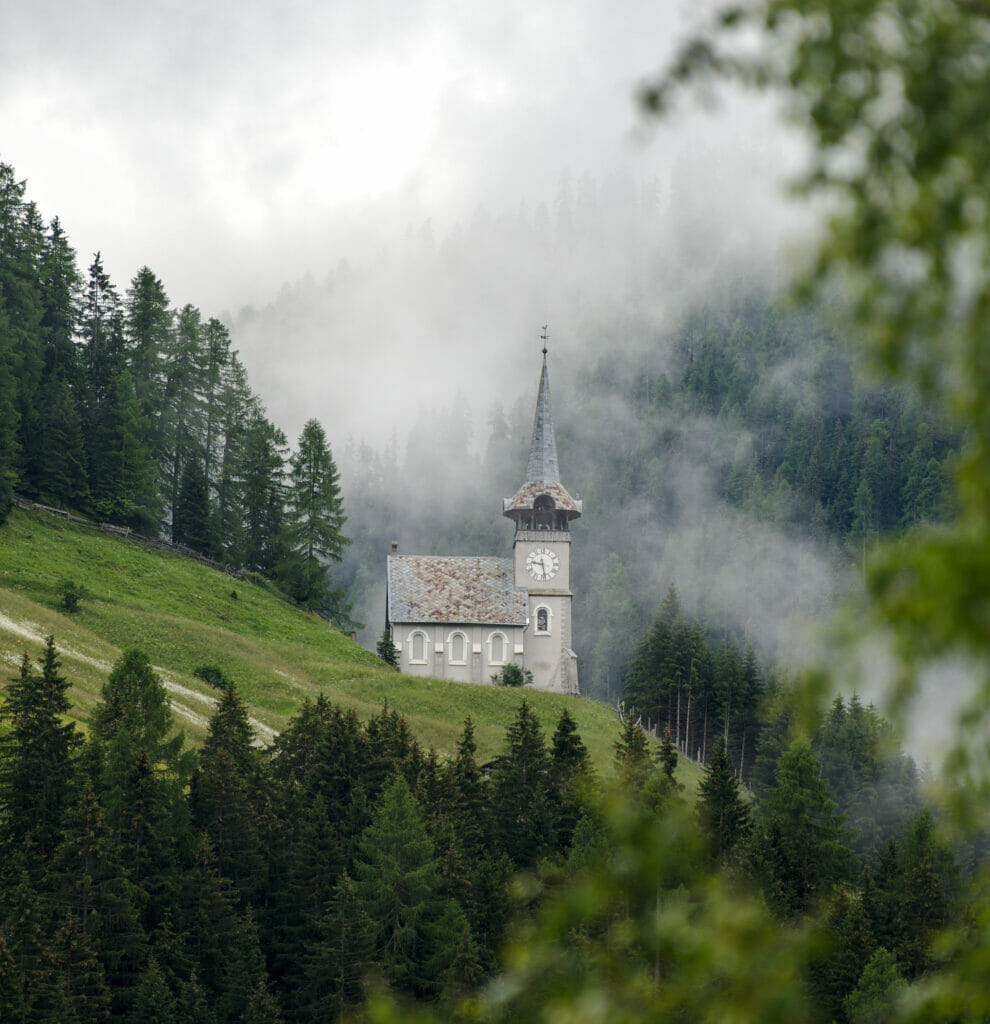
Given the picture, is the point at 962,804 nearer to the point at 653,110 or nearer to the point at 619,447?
the point at 653,110

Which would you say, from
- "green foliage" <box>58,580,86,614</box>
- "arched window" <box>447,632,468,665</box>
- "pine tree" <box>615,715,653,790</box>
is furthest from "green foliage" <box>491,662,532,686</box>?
"pine tree" <box>615,715,653,790</box>

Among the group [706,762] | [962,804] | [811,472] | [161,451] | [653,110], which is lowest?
[706,762]

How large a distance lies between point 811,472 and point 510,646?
106709mm

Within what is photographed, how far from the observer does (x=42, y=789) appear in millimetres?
35719

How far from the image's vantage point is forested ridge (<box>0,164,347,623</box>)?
3398 inches

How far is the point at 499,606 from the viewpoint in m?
82.6

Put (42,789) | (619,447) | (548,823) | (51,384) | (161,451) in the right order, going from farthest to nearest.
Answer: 1. (619,447)
2. (161,451)
3. (51,384)
4. (548,823)
5. (42,789)

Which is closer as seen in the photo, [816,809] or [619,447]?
[816,809]

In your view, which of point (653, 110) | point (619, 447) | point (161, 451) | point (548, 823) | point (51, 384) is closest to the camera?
point (653, 110)

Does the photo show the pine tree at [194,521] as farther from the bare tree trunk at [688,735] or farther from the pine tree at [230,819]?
the pine tree at [230,819]

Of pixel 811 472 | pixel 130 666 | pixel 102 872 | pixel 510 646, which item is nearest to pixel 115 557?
pixel 510 646

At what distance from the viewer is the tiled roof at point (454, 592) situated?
269ft

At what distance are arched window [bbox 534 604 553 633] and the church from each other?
0.23 ft

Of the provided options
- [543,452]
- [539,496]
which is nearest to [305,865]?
[539,496]
